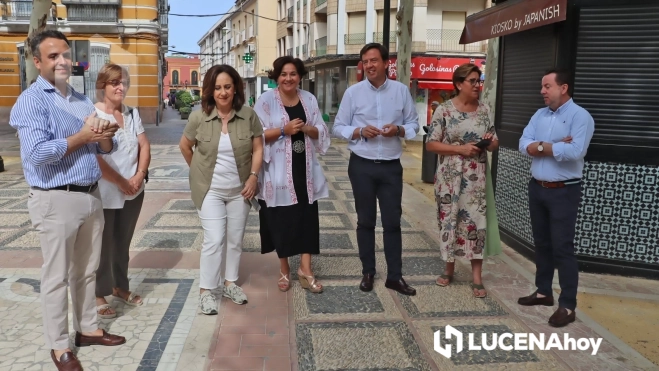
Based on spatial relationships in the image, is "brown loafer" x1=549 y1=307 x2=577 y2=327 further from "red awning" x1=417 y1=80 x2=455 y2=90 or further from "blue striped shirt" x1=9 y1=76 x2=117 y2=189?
"red awning" x1=417 y1=80 x2=455 y2=90

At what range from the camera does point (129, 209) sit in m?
4.19

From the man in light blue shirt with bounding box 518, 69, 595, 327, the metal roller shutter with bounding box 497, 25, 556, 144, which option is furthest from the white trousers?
the metal roller shutter with bounding box 497, 25, 556, 144

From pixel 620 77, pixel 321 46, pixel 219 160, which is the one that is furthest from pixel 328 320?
pixel 321 46

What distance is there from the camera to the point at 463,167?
4621 millimetres

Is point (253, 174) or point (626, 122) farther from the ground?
point (626, 122)

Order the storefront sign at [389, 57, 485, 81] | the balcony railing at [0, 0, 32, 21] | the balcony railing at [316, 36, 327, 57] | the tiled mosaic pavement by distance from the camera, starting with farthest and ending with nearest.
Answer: the balcony railing at [316, 36, 327, 57]
the storefront sign at [389, 57, 485, 81]
the balcony railing at [0, 0, 32, 21]
the tiled mosaic pavement

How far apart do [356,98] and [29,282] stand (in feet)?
10.1

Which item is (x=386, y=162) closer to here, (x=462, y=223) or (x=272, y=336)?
(x=462, y=223)

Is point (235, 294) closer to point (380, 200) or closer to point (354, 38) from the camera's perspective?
point (380, 200)

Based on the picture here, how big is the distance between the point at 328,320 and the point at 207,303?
890 millimetres

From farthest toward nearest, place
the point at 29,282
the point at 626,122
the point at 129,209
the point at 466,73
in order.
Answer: the point at 626,122, the point at 29,282, the point at 466,73, the point at 129,209

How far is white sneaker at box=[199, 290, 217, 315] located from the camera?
4.21 meters

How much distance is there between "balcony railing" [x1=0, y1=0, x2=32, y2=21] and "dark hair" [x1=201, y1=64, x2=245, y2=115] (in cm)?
2369

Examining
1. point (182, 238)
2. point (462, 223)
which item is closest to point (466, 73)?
point (462, 223)
